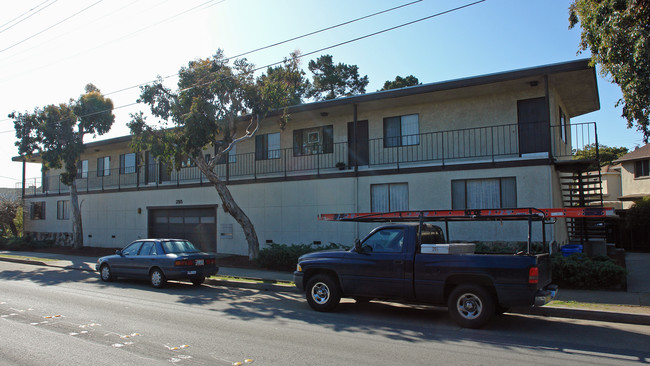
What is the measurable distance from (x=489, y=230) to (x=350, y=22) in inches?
306

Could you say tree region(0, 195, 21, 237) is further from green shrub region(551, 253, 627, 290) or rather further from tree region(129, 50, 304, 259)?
green shrub region(551, 253, 627, 290)

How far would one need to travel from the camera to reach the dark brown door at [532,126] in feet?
49.6

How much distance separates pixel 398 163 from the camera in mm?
16297

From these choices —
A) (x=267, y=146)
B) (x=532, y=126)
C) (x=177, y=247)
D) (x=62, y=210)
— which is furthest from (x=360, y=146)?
(x=62, y=210)

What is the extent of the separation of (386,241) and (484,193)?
24.3ft

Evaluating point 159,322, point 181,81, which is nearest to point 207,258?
point 159,322

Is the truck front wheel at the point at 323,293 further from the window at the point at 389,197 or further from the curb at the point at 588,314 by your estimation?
the window at the point at 389,197

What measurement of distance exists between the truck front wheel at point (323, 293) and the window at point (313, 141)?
10073mm

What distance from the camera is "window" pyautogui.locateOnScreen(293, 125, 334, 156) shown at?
62.6 ft

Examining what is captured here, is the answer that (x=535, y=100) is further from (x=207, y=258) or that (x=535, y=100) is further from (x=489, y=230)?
(x=207, y=258)

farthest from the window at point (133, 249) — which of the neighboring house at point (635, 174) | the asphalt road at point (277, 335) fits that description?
the neighboring house at point (635, 174)

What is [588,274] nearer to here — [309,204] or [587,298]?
[587,298]

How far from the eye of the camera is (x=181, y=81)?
1641 cm

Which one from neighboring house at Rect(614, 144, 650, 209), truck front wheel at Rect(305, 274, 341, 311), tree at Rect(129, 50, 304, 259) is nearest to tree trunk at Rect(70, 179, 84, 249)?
tree at Rect(129, 50, 304, 259)
